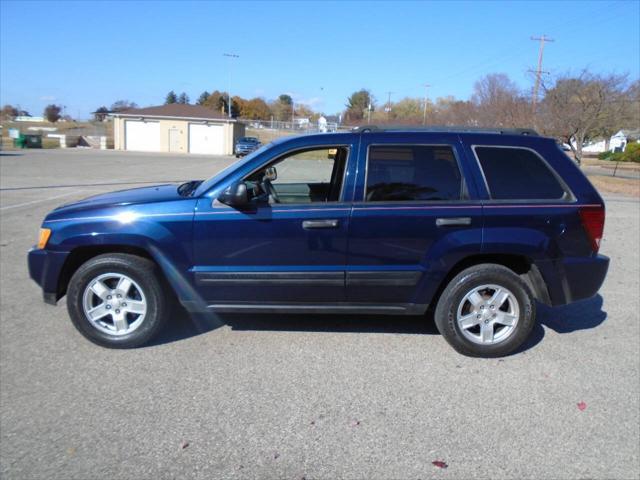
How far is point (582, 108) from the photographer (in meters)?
27.4

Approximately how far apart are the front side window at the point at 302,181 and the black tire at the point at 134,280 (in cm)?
105

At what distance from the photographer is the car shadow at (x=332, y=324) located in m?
4.57

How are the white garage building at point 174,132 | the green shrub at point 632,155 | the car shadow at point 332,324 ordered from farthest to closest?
the green shrub at point 632,155 → the white garage building at point 174,132 → the car shadow at point 332,324

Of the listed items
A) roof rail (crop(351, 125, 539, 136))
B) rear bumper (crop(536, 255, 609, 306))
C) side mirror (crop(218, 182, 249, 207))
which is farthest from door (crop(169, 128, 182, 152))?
rear bumper (crop(536, 255, 609, 306))

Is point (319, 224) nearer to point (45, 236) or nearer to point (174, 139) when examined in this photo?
point (45, 236)

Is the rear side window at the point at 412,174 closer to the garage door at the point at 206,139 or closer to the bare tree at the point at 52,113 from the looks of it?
the garage door at the point at 206,139

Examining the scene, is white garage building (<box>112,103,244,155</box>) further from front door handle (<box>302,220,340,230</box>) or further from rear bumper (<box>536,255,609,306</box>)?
rear bumper (<box>536,255,609,306</box>)

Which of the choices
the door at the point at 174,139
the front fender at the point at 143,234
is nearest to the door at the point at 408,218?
the front fender at the point at 143,234

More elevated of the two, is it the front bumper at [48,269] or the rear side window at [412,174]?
the rear side window at [412,174]

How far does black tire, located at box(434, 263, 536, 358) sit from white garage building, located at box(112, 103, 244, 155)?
45.8 meters

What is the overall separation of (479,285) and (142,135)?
4946 centimetres

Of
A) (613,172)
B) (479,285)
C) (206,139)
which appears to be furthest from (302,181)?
(206,139)

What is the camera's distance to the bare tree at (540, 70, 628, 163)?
27109mm

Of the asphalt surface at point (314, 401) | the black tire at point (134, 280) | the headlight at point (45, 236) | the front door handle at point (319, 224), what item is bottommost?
the asphalt surface at point (314, 401)
